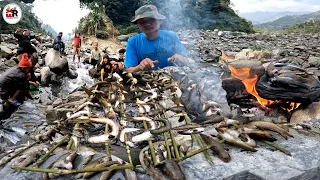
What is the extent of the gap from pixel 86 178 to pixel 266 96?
3397mm

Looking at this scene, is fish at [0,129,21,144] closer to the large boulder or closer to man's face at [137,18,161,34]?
man's face at [137,18,161,34]

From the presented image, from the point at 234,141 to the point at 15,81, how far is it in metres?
7.39

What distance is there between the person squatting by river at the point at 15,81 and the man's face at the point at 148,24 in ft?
13.8

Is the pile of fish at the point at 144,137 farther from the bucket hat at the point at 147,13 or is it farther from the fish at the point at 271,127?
the bucket hat at the point at 147,13

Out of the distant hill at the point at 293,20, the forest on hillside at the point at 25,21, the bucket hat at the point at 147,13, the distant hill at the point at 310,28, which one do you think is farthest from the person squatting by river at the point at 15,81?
the distant hill at the point at 293,20

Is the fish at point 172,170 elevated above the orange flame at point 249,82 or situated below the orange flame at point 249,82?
above

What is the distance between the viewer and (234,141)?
172 centimetres

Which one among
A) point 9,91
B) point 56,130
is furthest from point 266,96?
point 9,91

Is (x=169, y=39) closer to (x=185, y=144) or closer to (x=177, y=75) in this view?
(x=177, y=75)

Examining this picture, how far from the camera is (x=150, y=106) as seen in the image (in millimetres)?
2279

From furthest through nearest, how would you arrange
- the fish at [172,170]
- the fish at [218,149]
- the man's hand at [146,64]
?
the man's hand at [146,64]
the fish at [218,149]
the fish at [172,170]

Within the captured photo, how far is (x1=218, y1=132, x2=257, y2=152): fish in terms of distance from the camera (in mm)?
1690

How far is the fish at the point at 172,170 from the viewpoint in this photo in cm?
136

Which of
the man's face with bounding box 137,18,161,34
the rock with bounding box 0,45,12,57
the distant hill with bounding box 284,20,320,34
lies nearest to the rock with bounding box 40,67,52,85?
the rock with bounding box 0,45,12,57
